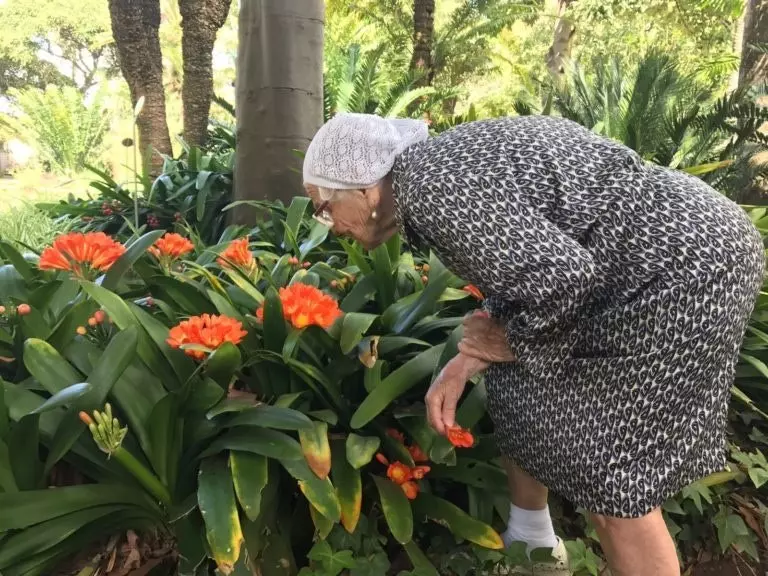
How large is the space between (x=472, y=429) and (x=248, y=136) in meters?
2.06

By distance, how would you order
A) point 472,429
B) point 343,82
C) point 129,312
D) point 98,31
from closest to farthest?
point 129,312, point 472,429, point 343,82, point 98,31

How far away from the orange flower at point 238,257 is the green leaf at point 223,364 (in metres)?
0.52

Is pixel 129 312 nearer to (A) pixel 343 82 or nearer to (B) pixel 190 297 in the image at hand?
(B) pixel 190 297

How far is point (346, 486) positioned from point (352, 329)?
0.41 metres

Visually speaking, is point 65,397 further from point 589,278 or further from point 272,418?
point 589,278

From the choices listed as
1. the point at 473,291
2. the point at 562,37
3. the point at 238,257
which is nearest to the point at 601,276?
the point at 473,291

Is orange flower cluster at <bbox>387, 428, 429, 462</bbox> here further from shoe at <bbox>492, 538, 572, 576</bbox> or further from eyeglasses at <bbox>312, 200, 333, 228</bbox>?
eyeglasses at <bbox>312, 200, 333, 228</bbox>

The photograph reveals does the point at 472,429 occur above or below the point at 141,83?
above

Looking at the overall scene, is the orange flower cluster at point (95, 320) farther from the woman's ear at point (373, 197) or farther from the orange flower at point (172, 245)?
the woman's ear at point (373, 197)

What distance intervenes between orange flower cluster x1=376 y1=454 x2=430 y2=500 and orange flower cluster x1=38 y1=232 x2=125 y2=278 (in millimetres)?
910

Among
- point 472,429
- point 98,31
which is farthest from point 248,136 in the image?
point 98,31

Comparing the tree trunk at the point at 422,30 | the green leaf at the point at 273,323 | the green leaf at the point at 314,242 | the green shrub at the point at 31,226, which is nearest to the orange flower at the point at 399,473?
the green leaf at the point at 273,323

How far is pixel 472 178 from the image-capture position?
3.78ft

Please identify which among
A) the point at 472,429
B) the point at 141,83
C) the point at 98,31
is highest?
the point at 472,429
